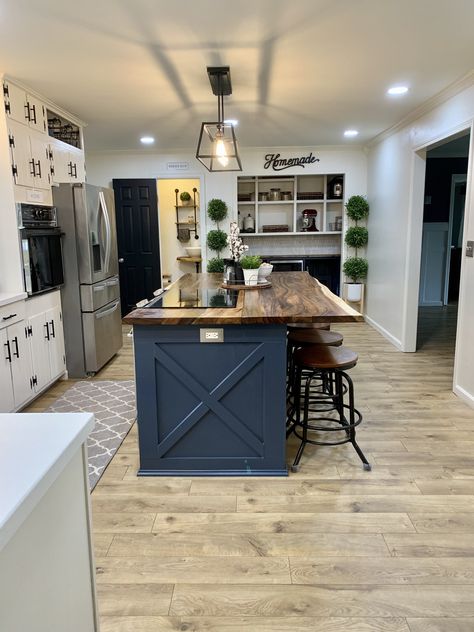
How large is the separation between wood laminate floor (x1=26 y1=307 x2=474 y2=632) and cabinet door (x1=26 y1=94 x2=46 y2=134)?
2.76m

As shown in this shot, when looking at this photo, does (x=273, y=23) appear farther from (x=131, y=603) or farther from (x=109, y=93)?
(x=131, y=603)

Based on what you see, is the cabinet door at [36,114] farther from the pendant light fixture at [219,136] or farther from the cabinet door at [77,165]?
the pendant light fixture at [219,136]

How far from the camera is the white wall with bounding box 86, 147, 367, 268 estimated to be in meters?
6.99

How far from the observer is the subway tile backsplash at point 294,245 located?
766 cm

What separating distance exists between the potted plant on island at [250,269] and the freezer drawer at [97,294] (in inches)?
64.6

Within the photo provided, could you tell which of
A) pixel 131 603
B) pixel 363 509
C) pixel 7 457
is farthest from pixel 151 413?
pixel 7 457

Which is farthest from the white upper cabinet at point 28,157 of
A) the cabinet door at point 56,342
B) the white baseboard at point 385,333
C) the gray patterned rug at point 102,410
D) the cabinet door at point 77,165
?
the white baseboard at point 385,333

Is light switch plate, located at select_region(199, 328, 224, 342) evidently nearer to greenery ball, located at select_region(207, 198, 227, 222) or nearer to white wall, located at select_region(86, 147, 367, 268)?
greenery ball, located at select_region(207, 198, 227, 222)

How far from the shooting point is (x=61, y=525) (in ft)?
3.34

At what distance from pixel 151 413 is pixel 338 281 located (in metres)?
5.37

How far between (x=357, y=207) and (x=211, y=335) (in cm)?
505

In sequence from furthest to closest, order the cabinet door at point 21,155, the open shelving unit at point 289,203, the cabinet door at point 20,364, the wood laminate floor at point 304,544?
the open shelving unit at point 289,203 < the cabinet door at point 21,155 < the cabinet door at point 20,364 < the wood laminate floor at point 304,544

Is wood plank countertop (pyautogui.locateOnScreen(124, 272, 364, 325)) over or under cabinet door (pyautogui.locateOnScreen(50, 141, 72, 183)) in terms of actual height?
under

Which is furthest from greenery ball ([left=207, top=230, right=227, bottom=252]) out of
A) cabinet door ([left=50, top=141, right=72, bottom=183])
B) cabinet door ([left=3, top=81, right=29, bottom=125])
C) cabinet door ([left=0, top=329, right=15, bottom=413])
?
cabinet door ([left=0, top=329, right=15, bottom=413])
